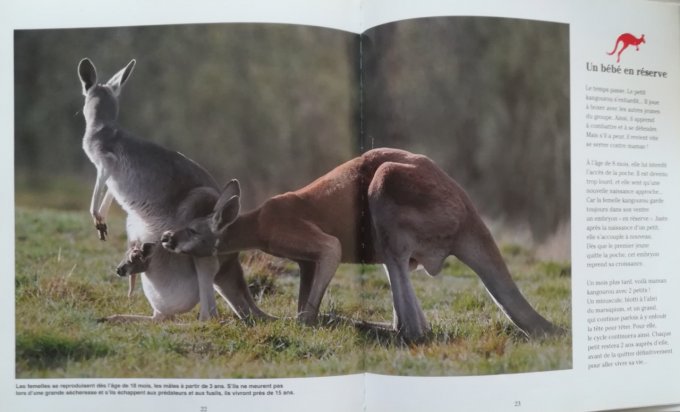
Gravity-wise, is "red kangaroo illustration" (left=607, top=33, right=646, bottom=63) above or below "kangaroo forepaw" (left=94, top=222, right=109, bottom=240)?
above

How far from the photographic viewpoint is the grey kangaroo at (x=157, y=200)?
193cm

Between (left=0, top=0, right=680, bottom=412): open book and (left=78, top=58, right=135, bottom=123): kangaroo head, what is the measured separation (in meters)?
0.01

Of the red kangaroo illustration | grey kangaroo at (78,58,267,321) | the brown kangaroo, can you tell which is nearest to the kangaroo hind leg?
the brown kangaroo

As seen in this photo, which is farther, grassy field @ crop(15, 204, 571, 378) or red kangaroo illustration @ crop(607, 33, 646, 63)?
A: red kangaroo illustration @ crop(607, 33, 646, 63)

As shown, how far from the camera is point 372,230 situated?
1927 millimetres

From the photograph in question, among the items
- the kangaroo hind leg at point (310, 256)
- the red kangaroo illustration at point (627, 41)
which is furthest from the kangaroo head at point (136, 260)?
the red kangaroo illustration at point (627, 41)

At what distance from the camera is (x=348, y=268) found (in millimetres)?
1927

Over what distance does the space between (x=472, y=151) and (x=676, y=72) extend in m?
0.74

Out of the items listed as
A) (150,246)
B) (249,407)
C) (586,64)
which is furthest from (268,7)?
(249,407)

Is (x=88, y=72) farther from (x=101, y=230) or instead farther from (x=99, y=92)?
A: (x=101, y=230)

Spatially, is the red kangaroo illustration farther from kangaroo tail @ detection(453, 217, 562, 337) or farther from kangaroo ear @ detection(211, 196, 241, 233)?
kangaroo ear @ detection(211, 196, 241, 233)

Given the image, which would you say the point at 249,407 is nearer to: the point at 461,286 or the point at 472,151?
the point at 461,286

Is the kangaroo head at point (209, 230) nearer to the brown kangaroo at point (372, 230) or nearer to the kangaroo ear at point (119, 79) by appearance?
the brown kangaroo at point (372, 230)

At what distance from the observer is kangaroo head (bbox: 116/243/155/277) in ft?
6.34
